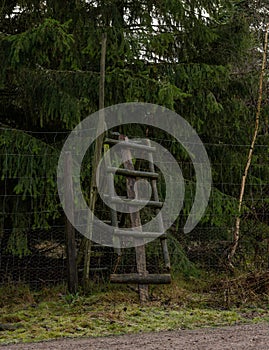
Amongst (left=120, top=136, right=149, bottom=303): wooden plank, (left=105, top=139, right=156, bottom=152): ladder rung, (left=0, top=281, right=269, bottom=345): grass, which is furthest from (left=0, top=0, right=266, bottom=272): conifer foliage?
(left=0, top=281, right=269, bottom=345): grass

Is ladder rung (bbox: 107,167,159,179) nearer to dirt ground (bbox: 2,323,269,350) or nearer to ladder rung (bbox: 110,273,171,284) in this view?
ladder rung (bbox: 110,273,171,284)

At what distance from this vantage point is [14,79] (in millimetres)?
8148

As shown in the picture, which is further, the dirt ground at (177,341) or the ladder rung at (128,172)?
the ladder rung at (128,172)

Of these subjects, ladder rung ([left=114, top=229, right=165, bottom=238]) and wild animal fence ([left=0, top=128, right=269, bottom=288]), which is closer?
ladder rung ([left=114, top=229, right=165, bottom=238])

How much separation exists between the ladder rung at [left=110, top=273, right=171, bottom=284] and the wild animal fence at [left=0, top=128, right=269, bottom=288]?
915 mm

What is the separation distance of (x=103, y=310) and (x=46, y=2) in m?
4.63

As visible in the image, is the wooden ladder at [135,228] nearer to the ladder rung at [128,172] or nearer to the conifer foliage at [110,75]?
the ladder rung at [128,172]

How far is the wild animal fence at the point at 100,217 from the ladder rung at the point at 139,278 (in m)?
0.92

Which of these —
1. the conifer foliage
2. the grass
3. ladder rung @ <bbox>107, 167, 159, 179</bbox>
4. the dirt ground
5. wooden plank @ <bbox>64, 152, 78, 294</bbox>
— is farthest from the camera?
the conifer foliage

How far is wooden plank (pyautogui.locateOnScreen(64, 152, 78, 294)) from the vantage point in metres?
7.08

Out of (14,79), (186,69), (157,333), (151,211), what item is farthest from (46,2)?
(157,333)

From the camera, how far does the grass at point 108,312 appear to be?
17.9 feet

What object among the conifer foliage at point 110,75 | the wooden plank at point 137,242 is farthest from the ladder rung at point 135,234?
the conifer foliage at point 110,75

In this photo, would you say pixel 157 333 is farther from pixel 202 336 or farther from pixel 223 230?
pixel 223 230
